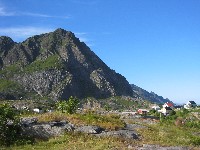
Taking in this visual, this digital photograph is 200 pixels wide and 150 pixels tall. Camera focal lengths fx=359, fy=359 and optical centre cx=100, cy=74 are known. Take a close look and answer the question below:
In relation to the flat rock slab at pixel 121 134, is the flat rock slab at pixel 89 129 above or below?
above

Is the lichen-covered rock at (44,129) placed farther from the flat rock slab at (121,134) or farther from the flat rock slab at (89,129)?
the flat rock slab at (121,134)

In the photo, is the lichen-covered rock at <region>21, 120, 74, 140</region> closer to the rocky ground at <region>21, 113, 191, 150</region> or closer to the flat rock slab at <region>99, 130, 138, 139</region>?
the rocky ground at <region>21, 113, 191, 150</region>

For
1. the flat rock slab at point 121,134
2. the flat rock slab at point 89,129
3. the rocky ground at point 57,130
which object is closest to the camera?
the rocky ground at point 57,130

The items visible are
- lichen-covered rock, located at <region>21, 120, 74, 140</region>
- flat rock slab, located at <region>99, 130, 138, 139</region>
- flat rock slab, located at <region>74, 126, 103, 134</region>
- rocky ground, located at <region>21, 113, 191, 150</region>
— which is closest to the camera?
lichen-covered rock, located at <region>21, 120, 74, 140</region>

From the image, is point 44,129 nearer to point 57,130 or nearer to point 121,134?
point 57,130

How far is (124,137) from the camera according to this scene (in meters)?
44.5

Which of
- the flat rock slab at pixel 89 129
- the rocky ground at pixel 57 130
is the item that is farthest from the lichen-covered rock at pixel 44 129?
the flat rock slab at pixel 89 129

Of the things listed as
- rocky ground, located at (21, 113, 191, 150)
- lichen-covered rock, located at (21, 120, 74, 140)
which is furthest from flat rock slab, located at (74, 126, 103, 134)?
lichen-covered rock, located at (21, 120, 74, 140)

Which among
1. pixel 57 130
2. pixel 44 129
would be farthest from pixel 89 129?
pixel 44 129

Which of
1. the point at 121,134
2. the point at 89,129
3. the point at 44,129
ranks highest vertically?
the point at 89,129

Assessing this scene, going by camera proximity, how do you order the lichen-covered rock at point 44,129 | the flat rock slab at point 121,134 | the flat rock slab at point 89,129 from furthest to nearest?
the flat rock slab at point 89,129 → the flat rock slab at point 121,134 → the lichen-covered rock at point 44,129

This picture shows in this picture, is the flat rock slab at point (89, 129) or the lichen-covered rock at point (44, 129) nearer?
the lichen-covered rock at point (44, 129)

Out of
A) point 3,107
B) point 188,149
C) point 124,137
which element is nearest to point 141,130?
point 124,137

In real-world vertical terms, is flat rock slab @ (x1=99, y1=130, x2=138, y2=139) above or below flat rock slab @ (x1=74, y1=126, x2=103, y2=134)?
below
